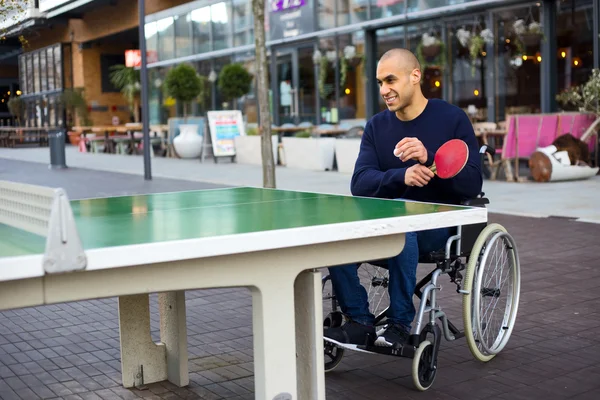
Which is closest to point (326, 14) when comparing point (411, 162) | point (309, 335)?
point (411, 162)

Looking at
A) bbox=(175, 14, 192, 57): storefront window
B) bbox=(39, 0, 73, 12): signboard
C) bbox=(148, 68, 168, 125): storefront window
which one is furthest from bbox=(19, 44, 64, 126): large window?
bbox=(175, 14, 192, 57): storefront window

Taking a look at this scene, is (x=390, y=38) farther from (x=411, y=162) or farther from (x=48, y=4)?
(x=48, y=4)

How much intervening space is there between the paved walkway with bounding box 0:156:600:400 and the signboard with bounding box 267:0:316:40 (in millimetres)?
16241

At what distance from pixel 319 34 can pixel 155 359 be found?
61.2ft

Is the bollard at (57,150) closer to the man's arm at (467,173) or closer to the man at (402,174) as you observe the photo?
the man at (402,174)

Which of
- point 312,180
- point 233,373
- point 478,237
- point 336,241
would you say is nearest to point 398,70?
point 478,237

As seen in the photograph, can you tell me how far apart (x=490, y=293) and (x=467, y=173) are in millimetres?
614

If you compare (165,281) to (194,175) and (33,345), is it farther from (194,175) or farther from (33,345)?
(194,175)

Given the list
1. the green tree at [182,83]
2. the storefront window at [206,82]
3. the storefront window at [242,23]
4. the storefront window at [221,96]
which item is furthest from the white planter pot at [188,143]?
the storefront window at [206,82]

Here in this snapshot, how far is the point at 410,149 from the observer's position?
4.21 m

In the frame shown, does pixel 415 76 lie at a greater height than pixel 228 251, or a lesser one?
greater

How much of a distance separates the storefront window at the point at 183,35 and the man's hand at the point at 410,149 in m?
25.1

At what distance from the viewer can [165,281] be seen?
3029 mm

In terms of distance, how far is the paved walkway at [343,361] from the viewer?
4301 millimetres
